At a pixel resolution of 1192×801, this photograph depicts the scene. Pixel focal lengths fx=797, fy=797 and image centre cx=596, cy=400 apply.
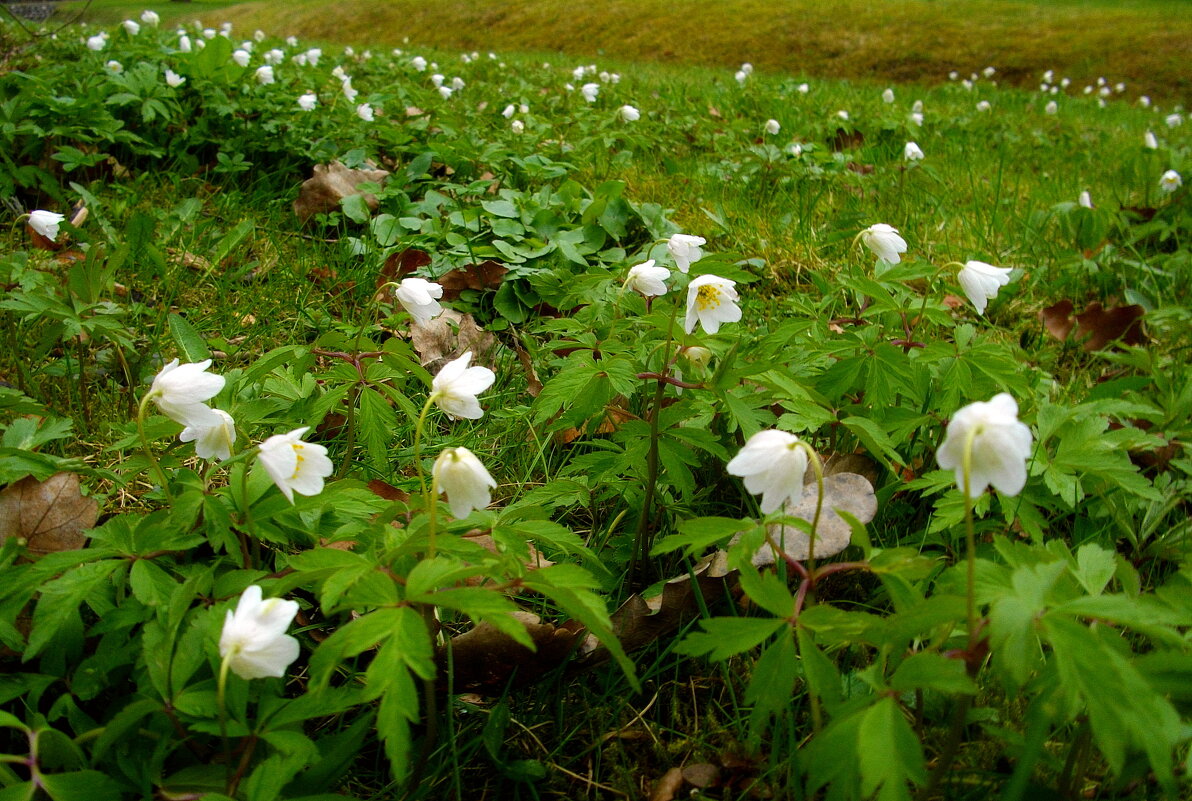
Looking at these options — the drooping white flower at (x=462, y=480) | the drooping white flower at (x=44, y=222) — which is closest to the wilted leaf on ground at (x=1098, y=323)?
the drooping white flower at (x=462, y=480)

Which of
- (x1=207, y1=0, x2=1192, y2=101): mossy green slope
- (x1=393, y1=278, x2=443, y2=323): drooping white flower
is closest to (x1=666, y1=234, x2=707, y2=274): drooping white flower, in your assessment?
(x1=393, y1=278, x2=443, y2=323): drooping white flower

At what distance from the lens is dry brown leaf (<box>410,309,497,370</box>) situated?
266cm

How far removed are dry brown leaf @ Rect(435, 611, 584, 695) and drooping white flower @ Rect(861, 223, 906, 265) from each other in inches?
47.5

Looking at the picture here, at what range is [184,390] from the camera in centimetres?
147

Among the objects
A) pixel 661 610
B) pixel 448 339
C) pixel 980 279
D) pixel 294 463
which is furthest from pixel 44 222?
pixel 980 279

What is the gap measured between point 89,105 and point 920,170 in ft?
14.4

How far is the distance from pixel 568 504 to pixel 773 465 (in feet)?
2.38

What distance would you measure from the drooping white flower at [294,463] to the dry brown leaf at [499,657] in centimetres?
40

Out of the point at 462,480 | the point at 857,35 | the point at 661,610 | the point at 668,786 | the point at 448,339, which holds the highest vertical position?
the point at 857,35

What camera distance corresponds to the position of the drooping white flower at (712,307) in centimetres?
168

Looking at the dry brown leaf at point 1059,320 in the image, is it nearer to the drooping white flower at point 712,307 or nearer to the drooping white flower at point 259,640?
the drooping white flower at point 712,307

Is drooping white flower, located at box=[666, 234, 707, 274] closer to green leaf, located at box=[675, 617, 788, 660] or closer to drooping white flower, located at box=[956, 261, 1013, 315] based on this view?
drooping white flower, located at box=[956, 261, 1013, 315]

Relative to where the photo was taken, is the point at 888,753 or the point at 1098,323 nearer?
the point at 888,753

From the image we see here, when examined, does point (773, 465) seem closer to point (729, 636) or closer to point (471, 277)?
point (729, 636)
